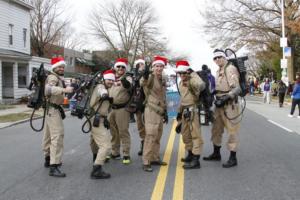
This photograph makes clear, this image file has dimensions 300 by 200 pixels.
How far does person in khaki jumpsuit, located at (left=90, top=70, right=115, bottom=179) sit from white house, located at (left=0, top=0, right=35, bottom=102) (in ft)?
70.0

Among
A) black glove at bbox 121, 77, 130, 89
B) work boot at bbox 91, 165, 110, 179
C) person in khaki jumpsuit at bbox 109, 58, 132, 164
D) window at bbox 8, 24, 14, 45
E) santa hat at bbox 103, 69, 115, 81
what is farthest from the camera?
window at bbox 8, 24, 14, 45

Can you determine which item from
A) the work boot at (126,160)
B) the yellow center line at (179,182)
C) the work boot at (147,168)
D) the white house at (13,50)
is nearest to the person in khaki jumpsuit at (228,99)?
the yellow center line at (179,182)

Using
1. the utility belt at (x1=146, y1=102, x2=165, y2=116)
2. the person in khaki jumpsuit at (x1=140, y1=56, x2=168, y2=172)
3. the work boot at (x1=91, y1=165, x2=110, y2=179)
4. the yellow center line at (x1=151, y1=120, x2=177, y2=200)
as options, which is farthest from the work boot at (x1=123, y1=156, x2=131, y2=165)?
the utility belt at (x1=146, y1=102, x2=165, y2=116)

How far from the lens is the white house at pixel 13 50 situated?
28.2m

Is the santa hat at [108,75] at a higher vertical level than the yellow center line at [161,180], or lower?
higher

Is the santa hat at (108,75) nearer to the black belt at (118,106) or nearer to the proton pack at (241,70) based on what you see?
the black belt at (118,106)

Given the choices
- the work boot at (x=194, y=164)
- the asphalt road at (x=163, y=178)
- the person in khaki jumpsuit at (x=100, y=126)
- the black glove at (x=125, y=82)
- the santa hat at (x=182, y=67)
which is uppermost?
the santa hat at (x=182, y=67)

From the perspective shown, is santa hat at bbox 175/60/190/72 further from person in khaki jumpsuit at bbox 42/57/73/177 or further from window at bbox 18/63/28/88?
window at bbox 18/63/28/88

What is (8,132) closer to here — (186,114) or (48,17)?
Result: (186,114)

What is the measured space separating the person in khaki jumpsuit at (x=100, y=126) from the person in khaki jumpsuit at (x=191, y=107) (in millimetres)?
1232

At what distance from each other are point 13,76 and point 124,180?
24223mm

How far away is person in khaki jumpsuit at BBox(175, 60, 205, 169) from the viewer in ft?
22.5

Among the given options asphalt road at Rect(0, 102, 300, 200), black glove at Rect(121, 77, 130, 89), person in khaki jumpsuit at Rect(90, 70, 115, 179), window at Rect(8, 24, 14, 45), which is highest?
window at Rect(8, 24, 14, 45)

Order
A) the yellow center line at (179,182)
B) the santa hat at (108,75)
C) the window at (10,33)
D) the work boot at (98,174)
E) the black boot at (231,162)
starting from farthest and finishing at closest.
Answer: the window at (10,33) < the black boot at (231,162) < the santa hat at (108,75) < the work boot at (98,174) < the yellow center line at (179,182)
